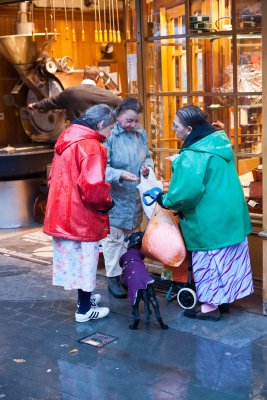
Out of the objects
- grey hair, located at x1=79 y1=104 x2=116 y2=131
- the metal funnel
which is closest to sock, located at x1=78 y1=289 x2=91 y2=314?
grey hair, located at x1=79 y1=104 x2=116 y2=131

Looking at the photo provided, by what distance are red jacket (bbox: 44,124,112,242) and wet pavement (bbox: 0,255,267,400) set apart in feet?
2.66

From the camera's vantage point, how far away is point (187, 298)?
5891mm

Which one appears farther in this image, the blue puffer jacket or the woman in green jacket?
the blue puffer jacket

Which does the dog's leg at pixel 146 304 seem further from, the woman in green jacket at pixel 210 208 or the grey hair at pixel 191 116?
the grey hair at pixel 191 116

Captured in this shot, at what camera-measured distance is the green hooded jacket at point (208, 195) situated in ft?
17.7

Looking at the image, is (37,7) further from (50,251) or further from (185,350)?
(185,350)

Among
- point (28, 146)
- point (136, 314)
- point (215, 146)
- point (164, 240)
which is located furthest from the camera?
point (28, 146)

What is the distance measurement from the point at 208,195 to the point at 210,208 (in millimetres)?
102

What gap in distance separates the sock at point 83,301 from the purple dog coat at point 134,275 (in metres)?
0.34

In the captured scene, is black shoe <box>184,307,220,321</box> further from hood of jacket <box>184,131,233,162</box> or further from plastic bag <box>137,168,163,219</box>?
hood of jacket <box>184,131,233,162</box>

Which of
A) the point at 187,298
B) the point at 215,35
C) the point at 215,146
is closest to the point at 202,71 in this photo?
the point at 215,35

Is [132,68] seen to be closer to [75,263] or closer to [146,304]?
[75,263]

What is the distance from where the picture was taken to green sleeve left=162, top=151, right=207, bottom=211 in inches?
212

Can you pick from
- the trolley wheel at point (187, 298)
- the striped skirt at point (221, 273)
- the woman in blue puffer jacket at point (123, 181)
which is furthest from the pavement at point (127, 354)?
the woman in blue puffer jacket at point (123, 181)
